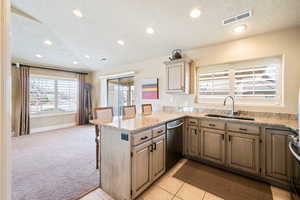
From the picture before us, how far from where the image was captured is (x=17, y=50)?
13.0 ft

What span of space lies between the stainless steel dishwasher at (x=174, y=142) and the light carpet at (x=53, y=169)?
126 centimetres

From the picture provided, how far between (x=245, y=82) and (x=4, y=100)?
3470 mm

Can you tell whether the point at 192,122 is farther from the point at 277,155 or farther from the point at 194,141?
the point at 277,155

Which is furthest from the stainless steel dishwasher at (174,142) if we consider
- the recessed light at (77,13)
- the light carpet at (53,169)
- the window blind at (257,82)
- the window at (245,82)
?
the recessed light at (77,13)

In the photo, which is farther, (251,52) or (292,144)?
(251,52)

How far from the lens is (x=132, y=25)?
2.81 metres

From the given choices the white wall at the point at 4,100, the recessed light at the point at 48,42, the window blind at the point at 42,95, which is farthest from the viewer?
the window blind at the point at 42,95

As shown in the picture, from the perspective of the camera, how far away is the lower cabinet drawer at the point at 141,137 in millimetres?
1620

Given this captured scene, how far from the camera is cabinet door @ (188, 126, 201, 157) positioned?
2625mm

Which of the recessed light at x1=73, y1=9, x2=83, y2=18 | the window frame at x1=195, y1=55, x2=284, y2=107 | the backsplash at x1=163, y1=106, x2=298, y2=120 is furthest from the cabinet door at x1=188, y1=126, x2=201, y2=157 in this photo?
the recessed light at x1=73, y1=9, x2=83, y2=18

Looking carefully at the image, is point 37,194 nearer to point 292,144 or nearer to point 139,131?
point 139,131

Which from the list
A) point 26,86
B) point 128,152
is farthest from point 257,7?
point 26,86

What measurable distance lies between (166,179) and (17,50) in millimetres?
5452

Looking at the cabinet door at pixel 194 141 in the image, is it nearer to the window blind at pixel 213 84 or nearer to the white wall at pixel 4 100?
the window blind at pixel 213 84
